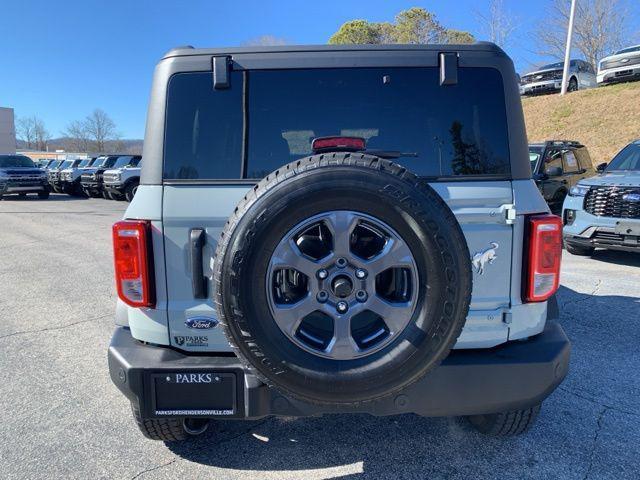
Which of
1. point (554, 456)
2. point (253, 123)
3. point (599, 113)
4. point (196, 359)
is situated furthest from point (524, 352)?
point (599, 113)

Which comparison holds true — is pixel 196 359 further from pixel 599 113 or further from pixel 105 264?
pixel 599 113

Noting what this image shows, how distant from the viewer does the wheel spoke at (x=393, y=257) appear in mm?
1854

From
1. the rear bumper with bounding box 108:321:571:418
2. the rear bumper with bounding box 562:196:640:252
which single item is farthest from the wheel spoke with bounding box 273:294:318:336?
the rear bumper with bounding box 562:196:640:252

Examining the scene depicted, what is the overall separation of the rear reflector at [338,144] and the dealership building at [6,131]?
7877 cm

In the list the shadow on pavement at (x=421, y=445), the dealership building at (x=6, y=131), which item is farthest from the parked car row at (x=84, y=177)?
the dealership building at (x=6, y=131)

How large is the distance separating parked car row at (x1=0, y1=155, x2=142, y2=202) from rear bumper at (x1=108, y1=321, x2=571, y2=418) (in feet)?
56.4

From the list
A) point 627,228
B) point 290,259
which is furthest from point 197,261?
point 627,228

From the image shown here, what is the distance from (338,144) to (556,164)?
872 cm

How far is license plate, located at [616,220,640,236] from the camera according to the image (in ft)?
20.6

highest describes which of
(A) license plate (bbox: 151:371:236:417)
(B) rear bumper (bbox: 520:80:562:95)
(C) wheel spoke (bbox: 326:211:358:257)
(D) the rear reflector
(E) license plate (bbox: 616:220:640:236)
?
(B) rear bumper (bbox: 520:80:562:95)

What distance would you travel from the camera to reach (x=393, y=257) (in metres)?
1.86

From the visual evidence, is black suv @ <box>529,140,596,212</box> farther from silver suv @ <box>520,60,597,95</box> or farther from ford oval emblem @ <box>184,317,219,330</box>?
silver suv @ <box>520,60,597,95</box>

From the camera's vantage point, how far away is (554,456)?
100 inches

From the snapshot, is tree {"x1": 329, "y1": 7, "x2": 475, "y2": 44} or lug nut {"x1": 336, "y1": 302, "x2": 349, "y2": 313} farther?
tree {"x1": 329, "y1": 7, "x2": 475, "y2": 44}
